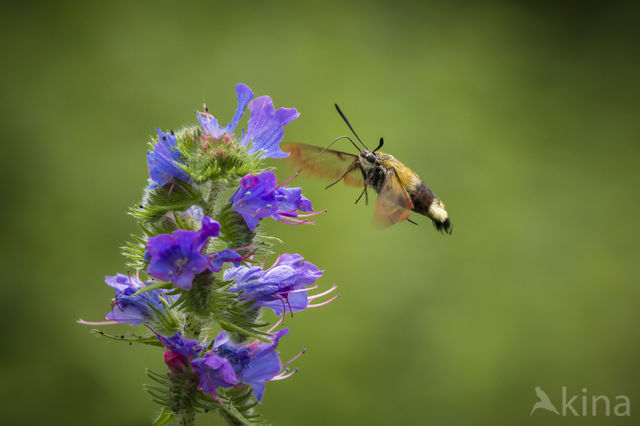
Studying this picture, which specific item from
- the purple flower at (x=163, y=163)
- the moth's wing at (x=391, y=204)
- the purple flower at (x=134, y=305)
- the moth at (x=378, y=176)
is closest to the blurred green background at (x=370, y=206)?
the moth at (x=378, y=176)

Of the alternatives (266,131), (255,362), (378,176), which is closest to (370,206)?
(378,176)

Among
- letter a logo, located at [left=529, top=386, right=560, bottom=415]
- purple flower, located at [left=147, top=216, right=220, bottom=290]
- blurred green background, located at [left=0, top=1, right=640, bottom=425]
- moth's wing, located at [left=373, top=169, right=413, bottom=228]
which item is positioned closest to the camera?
purple flower, located at [left=147, top=216, right=220, bottom=290]

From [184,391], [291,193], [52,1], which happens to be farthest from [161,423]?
[52,1]

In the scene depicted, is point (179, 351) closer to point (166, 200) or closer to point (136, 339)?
point (136, 339)

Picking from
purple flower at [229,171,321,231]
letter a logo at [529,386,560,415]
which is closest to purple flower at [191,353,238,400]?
purple flower at [229,171,321,231]

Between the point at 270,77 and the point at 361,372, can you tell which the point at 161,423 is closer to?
the point at 361,372

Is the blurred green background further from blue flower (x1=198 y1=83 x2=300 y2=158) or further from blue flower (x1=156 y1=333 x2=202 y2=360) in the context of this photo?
blue flower (x1=198 y1=83 x2=300 y2=158)
